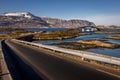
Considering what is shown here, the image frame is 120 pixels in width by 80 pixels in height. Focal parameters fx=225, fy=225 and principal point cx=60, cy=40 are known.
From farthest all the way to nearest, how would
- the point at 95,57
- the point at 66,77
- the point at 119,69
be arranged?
the point at 95,57 → the point at 119,69 → the point at 66,77

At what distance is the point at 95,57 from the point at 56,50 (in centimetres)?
1276

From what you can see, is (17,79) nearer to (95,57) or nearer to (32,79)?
(32,79)

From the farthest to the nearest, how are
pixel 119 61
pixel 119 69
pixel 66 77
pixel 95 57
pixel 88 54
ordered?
pixel 88 54 → pixel 95 57 → pixel 119 69 → pixel 119 61 → pixel 66 77

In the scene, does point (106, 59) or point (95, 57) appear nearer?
point (106, 59)

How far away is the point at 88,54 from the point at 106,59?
3390 millimetres

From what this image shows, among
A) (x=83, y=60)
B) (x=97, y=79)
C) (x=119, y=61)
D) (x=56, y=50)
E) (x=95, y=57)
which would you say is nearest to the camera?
(x=97, y=79)

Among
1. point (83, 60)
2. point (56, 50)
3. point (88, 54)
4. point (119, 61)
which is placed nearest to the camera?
point (119, 61)

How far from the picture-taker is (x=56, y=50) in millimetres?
31125

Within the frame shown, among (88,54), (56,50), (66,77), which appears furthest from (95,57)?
(56,50)

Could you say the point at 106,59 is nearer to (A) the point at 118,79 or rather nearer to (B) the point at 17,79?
(A) the point at 118,79

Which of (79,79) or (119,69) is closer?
(79,79)

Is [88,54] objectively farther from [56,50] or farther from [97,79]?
[56,50]

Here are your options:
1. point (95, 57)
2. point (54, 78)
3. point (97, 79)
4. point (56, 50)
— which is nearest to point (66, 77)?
point (54, 78)

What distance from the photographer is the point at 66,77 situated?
517 inches
